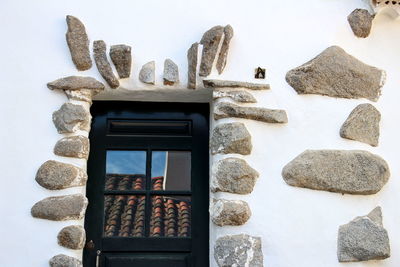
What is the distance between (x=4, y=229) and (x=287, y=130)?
145 centimetres

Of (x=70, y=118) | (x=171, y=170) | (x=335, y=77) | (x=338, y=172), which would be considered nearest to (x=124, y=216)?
(x=171, y=170)

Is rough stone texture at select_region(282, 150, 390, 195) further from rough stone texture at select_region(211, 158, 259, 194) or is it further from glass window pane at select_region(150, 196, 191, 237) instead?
glass window pane at select_region(150, 196, 191, 237)

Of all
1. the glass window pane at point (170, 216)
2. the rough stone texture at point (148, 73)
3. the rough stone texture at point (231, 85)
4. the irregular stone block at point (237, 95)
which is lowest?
the glass window pane at point (170, 216)

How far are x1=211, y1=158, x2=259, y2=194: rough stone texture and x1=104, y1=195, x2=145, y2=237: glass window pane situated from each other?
447 mm

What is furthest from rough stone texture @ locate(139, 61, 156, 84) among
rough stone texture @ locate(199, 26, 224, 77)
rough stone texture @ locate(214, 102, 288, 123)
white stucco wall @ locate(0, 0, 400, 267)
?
rough stone texture @ locate(214, 102, 288, 123)

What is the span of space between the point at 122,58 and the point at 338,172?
3.99 ft

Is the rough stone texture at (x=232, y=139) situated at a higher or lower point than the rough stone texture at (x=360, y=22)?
lower

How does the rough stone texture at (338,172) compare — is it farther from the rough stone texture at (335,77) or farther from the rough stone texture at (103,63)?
the rough stone texture at (103,63)

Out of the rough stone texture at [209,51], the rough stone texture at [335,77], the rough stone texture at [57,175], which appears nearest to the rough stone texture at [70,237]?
the rough stone texture at [57,175]

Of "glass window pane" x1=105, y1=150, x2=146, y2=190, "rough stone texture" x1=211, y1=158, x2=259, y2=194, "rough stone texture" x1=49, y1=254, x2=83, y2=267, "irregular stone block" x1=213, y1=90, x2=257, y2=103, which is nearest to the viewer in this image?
"rough stone texture" x1=49, y1=254, x2=83, y2=267

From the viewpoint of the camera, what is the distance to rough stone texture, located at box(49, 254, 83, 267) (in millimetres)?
2869

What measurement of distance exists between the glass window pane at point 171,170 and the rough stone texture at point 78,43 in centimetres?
61

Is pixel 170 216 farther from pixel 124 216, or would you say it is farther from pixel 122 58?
pixel 122 58

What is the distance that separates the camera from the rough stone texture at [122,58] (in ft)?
10.2
